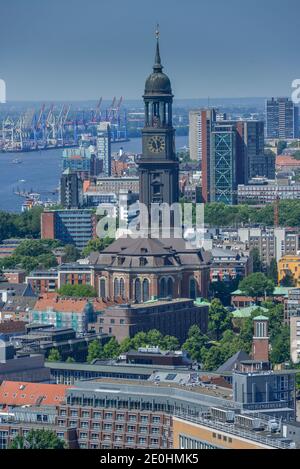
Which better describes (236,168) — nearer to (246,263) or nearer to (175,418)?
(246,263)

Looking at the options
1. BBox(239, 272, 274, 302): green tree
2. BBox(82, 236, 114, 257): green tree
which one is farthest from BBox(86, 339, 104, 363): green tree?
BBox(82, 236, 114, 257): green tree

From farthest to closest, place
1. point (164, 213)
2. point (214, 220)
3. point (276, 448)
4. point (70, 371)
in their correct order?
point (214, 220) → point (164, 213) → point (70, 371) → point (276, 448)

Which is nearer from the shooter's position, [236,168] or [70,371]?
[70,371]

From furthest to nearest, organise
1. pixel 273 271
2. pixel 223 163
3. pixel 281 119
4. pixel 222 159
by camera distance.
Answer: pixel 281 119
pixel 223 163
pixel 222 159
pixel 273 271

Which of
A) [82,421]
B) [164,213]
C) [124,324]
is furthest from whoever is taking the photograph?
[164,213]

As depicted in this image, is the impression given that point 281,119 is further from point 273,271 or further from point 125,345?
point 125,345

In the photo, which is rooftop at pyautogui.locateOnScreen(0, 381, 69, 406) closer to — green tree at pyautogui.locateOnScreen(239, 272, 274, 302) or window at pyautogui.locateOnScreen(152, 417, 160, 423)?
window at pyautogui.locateOnScreen(152, 417, 160, 423)

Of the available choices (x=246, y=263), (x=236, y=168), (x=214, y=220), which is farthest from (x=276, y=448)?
(x=236, y=168)

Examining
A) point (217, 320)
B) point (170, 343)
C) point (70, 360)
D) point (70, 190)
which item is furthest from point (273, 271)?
point (70, 190)

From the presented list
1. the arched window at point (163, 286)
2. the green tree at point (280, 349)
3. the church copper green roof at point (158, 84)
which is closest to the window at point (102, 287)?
the arched window at point (163, 286)
